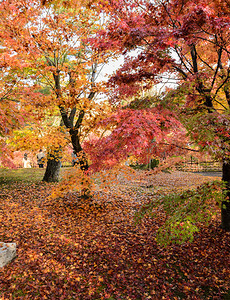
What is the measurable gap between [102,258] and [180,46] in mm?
4483

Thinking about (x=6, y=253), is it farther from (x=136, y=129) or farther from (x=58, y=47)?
(x=58, y=47)

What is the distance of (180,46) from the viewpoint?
3865 millimetres

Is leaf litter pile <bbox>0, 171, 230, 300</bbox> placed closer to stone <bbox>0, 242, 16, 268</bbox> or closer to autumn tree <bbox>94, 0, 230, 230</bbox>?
stone <bbox>0, 242, 16, 268</bbox>

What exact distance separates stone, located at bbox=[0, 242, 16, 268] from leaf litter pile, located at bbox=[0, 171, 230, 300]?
11cm

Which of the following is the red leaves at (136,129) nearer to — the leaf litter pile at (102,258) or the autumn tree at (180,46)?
the autumn tree at (180,46)

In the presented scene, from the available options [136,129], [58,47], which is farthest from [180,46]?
[58,47]

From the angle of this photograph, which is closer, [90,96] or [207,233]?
[207,233]

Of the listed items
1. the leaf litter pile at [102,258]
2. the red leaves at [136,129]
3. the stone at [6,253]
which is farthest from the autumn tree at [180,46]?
the stone at [6,253]

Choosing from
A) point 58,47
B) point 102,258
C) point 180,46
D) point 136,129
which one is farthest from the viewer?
point 58,47

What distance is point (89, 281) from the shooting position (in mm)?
3646

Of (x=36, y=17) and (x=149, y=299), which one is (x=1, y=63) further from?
(x=149, y=299)

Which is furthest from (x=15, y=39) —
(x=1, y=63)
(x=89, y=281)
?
(x=89, y=281)

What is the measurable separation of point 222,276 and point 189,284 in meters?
0.72

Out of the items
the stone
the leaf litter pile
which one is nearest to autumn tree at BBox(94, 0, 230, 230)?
the leaf litter pile
